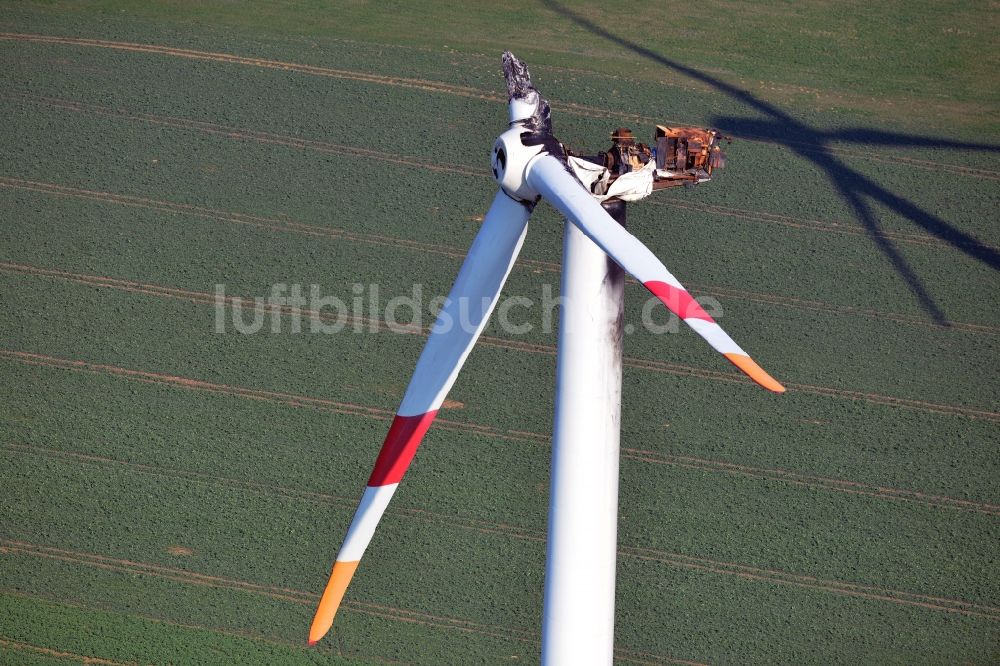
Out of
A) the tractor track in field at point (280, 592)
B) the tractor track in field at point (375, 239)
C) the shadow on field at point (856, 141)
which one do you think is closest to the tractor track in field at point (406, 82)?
the shadow on field at point (856, 141)

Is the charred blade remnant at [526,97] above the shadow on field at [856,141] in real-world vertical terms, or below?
Answer: below

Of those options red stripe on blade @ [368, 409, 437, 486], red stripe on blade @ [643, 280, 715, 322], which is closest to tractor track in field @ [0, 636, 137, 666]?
red stripe on blade @ [368, 409, 437, 486]

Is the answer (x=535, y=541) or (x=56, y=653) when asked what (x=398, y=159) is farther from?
(x=56, y=653)

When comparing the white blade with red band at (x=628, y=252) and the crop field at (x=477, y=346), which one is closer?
the white blade with red band at (x=628, y=252)

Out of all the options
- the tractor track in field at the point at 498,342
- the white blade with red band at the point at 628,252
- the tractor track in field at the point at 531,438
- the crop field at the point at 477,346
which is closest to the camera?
the white blade with red band at the point at 628,252

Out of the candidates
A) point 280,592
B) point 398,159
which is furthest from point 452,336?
point 398,159

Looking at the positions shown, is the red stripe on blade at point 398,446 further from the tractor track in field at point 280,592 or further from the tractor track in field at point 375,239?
the tractor track in field at point 375,239
